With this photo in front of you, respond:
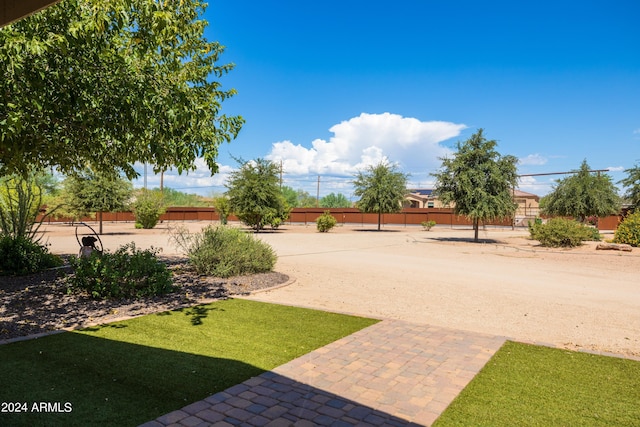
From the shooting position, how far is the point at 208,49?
33.2 ft

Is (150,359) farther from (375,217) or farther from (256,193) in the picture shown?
(375,217)

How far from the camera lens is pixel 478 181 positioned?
81.8 feet

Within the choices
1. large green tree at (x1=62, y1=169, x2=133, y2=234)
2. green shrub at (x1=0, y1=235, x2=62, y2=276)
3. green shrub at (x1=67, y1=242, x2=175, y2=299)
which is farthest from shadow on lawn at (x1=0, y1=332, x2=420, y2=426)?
large green tree at (x1=62, y1=169, x2=133, y2=234)

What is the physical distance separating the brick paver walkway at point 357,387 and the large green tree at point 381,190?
34.2 metres

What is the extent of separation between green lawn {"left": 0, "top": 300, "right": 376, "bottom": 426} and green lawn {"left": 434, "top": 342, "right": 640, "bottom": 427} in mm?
2162

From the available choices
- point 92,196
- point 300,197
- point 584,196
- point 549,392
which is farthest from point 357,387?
point 300,197

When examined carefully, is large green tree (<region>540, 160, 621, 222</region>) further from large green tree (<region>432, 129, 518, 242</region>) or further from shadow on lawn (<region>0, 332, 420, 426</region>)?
shadow on lawn (<region>0, 332, 420, 426</region>)

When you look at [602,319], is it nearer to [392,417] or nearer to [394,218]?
[392,417]

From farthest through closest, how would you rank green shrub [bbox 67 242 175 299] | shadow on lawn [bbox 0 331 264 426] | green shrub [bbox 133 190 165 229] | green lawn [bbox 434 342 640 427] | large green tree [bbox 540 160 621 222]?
green shrub [bbox 133 190 165 229] < large green tree [bbox 540 160 621 222] < green shrub [bbox 67 242 175 299] < green lawn [bbox 434 342 640 427] < shadow on lawn [bbox 0 331 264 426]

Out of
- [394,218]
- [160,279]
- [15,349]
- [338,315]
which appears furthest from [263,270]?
[394,218]

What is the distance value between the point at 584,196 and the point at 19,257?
34448 mm

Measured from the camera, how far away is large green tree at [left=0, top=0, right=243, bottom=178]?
4.81 metres

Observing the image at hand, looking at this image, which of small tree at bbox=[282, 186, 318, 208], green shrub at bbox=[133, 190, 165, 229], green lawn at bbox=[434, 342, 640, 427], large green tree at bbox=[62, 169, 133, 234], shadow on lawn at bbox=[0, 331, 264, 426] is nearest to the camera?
shadow on lawn at bbox=[0, 331, 264, 426]

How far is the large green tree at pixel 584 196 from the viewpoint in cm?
3016
